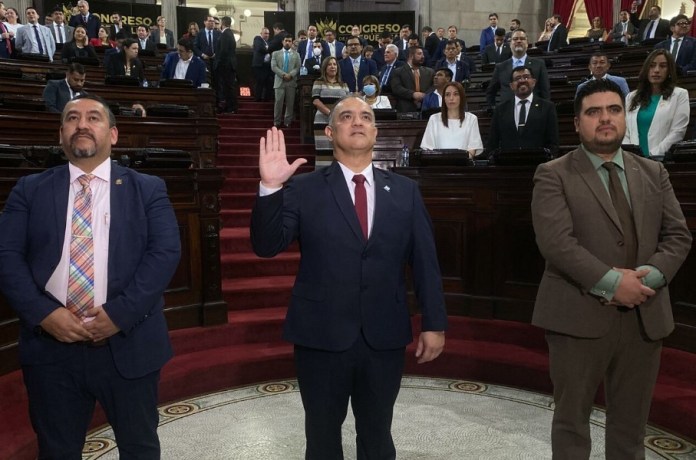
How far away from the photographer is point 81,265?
1.69 m

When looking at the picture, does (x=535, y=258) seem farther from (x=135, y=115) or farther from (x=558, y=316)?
(x=135, y=115)

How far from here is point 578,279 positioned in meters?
1.79

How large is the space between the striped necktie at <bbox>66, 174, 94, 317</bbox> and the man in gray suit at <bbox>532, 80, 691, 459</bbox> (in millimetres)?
1344

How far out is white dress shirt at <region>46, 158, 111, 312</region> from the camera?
5.52 ft

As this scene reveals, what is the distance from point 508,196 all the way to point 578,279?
1.90 metres

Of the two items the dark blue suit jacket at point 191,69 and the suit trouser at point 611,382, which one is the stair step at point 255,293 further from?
the dark blue suit jacket at point 191,69

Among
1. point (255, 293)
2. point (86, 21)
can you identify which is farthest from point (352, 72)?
point (86, 21)

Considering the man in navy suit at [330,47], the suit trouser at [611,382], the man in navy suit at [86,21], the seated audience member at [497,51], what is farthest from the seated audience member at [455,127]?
the man in navy suit at [86,21]

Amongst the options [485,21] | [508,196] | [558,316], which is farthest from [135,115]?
[485,21]

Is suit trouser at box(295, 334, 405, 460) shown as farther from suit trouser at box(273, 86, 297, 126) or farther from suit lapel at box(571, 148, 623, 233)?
suit trouser at box(273, 86, 297, 126)

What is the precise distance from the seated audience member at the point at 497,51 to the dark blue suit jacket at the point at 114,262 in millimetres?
8345

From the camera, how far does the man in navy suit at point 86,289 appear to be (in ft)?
5.39

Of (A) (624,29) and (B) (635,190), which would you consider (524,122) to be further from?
(A) (624,29)

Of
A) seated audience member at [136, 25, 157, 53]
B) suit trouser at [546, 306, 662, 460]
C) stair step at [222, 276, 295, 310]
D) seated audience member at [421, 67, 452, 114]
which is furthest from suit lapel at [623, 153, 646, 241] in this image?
seated audience member at [136, 25, 157, 53]
